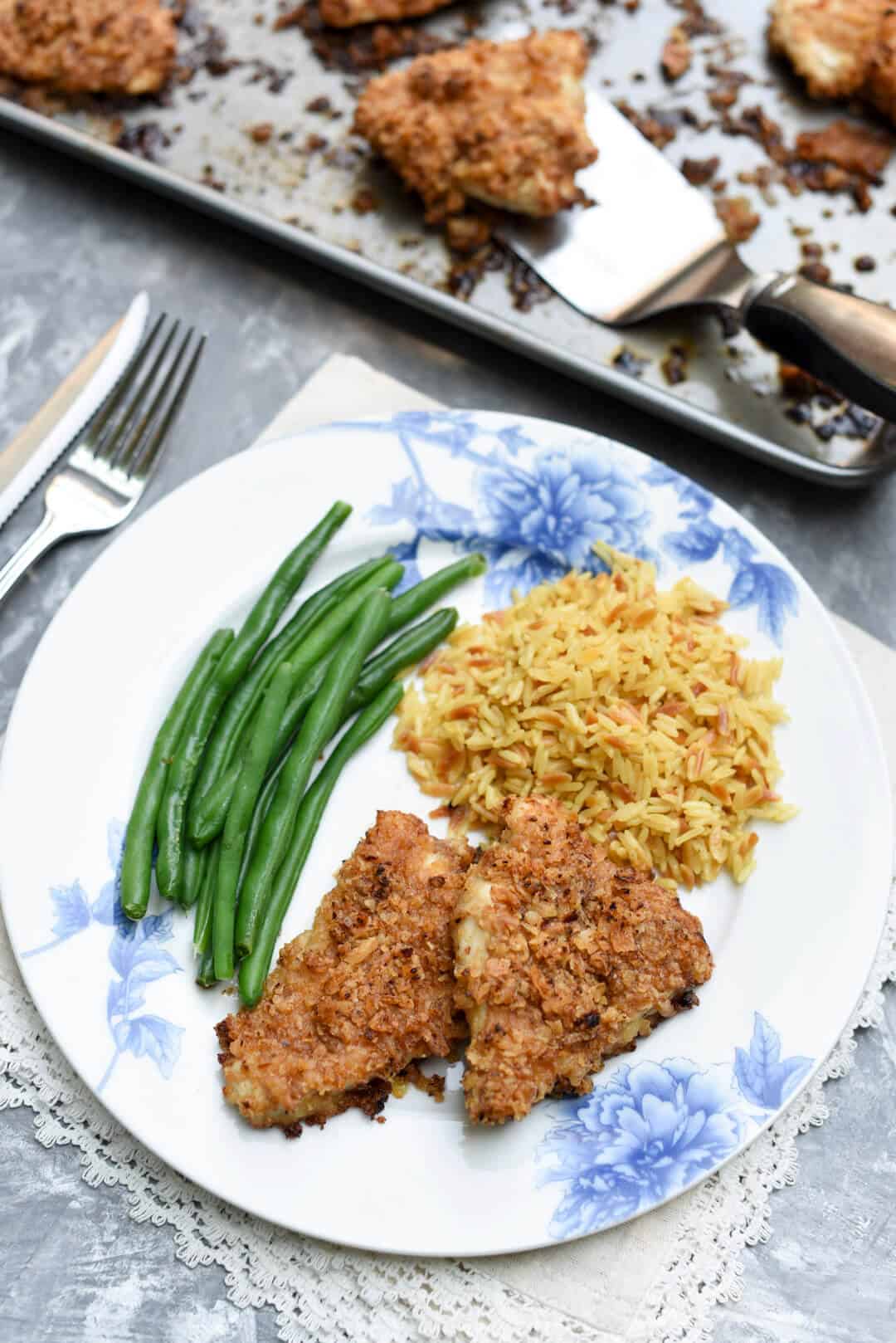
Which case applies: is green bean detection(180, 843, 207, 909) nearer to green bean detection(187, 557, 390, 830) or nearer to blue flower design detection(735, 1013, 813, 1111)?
green bean detection(187, 557, 390, 830)

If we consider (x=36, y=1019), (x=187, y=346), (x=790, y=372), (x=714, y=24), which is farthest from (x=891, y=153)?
(x=36, y=1019)

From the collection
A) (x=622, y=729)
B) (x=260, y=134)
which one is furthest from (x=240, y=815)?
(x=260, y=134)

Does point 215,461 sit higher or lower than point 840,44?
lower

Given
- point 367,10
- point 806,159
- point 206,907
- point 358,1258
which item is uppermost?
point 806,159

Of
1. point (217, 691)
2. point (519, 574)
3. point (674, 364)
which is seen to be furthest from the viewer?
point (674, 364)

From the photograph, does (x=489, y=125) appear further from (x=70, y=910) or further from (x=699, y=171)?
(x=70, y=910)

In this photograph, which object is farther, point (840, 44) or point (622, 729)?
point (840, 44)

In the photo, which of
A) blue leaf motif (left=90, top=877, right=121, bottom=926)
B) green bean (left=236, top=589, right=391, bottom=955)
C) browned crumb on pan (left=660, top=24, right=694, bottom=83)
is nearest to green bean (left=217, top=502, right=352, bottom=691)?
green bean (left=236, top=589, right=391, bottom=955)
